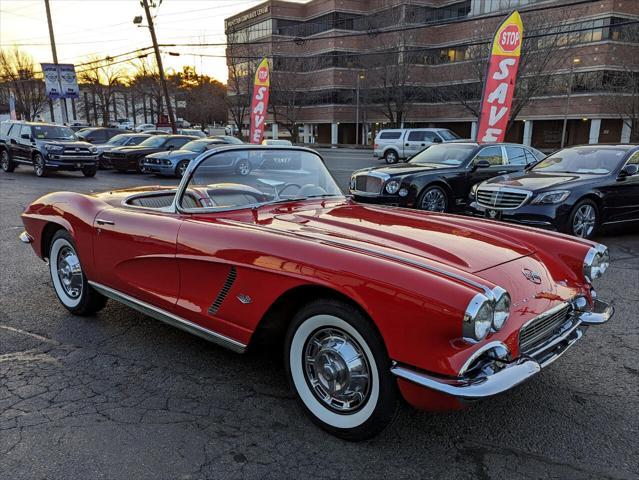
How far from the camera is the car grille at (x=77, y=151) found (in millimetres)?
15836

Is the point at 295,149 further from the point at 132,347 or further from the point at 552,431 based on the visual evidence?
the point at 552,431

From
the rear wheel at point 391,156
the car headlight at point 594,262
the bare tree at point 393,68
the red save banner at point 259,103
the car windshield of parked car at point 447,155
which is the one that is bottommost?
the rear wheel at point 391,156

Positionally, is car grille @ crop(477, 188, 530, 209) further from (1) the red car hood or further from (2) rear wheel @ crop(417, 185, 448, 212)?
(1) the red car hood

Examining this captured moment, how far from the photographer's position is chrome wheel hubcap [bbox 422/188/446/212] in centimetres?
924

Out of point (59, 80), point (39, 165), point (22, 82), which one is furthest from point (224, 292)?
point (22, 82)

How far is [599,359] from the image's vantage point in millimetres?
3480

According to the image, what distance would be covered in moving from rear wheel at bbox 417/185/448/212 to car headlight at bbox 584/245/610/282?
586cm

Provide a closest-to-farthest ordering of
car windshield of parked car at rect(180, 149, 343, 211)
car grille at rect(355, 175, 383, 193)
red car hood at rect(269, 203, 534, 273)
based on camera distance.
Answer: red car hood at rect(269, 203, 534, 273), car windshield of parked car at rect(180, 149, 343, 211), car grille at rect(355, 175, 383, 193)

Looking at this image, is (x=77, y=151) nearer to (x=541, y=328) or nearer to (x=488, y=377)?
(x=541, y=328)

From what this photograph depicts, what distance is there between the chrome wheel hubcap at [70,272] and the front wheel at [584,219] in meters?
6.52

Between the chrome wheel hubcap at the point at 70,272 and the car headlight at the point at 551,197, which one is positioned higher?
the car headlight at the point at 551,197

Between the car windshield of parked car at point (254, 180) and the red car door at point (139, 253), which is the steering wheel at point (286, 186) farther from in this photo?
the red car door at point (139, 253)

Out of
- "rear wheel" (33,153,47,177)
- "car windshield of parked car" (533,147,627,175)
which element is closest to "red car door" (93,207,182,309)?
"car windshield of parked car" (533,147,627,175)

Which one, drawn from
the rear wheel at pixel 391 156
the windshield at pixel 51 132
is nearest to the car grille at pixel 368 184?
the windshield at pixel 51 132
